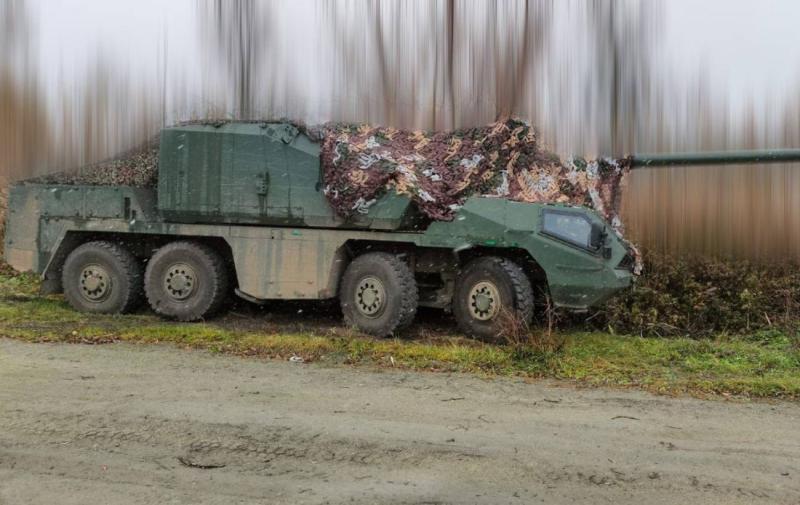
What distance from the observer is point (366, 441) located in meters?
4.85

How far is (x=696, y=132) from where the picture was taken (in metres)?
10.1

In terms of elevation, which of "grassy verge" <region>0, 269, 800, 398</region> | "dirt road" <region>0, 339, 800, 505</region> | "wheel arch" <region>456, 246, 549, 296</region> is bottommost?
"dirt road" <region>0, 339, 800, 505</region>

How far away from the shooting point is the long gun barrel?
9172 millimetres

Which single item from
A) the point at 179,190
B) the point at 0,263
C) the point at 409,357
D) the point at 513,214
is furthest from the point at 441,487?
the point at 0,263

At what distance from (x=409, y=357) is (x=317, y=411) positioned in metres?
2.38

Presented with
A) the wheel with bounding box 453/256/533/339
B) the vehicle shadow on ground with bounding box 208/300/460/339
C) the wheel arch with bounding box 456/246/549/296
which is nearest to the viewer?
the wheel with bounding box 453/256/533/339

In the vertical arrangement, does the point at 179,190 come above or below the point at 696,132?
below

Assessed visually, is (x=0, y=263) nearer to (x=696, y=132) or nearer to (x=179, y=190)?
(x=179, y=190)

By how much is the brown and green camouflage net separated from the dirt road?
9.65ft

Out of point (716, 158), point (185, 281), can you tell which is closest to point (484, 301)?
point (716, 158)

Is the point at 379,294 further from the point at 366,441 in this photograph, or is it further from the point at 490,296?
the point at 366,441

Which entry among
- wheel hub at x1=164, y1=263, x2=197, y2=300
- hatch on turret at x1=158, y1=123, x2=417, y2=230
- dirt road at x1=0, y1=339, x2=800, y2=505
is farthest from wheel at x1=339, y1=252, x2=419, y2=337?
wheel hub at x1=164, y1=263, x2=197, y2=300

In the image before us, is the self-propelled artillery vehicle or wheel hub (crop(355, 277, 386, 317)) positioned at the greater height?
the self-propelled artillery vehicle

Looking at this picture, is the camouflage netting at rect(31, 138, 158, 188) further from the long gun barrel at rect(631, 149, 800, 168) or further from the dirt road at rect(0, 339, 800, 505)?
the long gun barrel at rect(631, 149, 800, 168)
